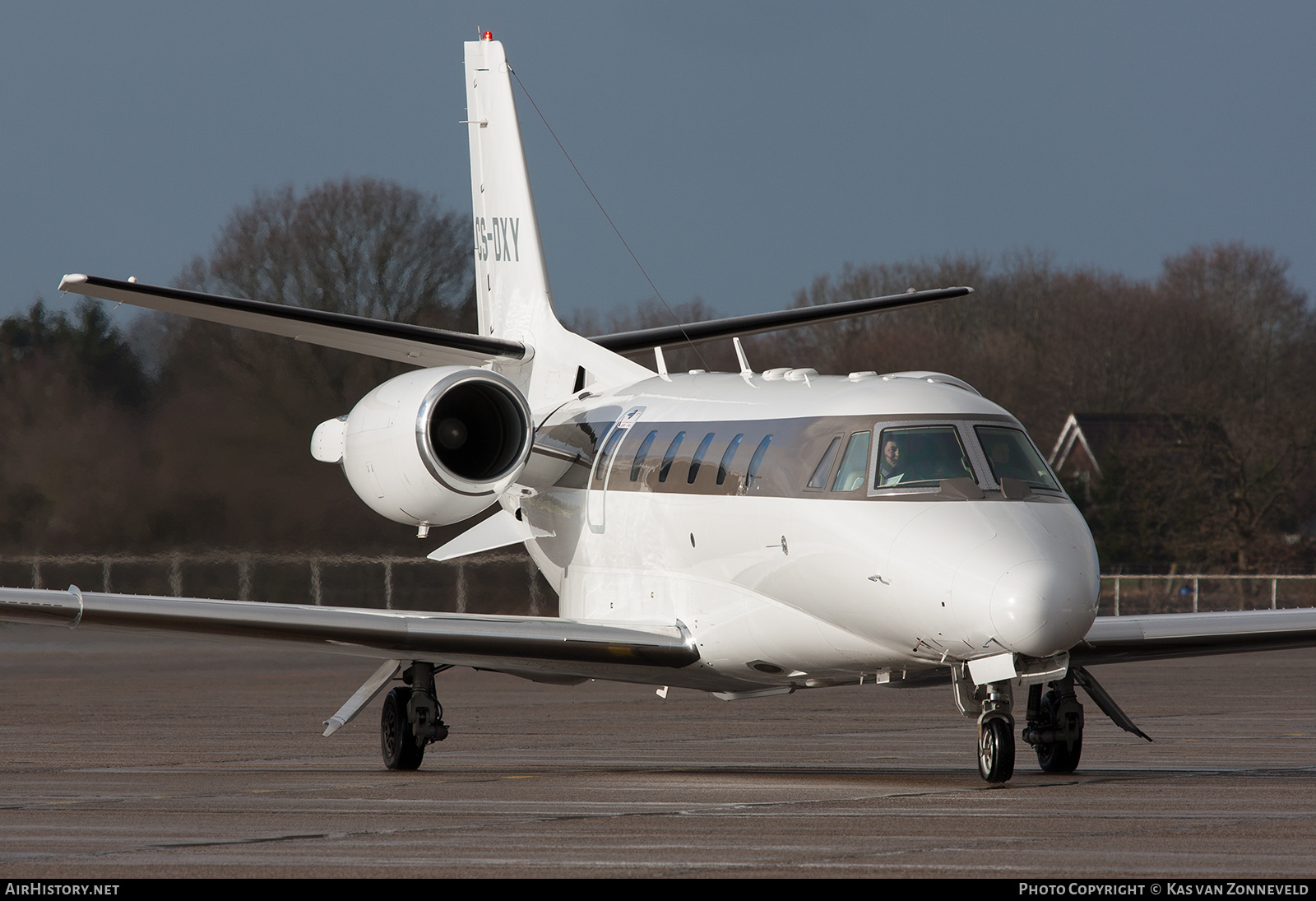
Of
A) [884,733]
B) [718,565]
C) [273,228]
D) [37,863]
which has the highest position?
[273,228]

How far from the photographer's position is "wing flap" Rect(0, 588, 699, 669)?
1275 cm

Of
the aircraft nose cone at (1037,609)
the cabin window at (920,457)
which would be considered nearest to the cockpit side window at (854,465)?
the cabin window at (920,457)

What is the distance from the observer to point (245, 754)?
610 inches

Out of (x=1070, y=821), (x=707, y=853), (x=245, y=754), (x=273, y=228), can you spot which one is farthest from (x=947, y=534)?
(x=273, y=228)

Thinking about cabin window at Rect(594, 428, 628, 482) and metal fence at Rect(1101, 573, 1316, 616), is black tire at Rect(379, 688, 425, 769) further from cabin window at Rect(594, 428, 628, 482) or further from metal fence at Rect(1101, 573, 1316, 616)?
metal fence at Rect(1101, 573, 1316, 616)

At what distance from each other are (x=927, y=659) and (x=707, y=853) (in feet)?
11.8

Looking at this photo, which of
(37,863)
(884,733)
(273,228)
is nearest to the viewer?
(37,863)

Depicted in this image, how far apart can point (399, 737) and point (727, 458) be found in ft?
11.1

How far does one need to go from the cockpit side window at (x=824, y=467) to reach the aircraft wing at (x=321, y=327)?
470cm

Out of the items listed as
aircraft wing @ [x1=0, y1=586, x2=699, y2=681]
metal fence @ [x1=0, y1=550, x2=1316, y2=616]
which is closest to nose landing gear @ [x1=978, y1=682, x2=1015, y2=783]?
aircraft wing @ [x1=0, y1=586, x2=699, y2=681]

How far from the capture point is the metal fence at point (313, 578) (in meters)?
25.8

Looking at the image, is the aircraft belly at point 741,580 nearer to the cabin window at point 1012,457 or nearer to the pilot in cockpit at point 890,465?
the pilot in cockpit at point 890,465

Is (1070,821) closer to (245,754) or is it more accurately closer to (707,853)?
(707,853)
